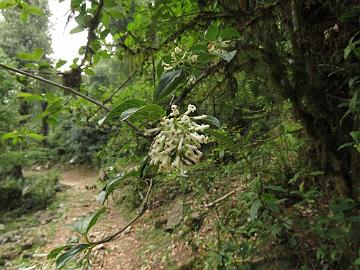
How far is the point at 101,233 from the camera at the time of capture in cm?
570

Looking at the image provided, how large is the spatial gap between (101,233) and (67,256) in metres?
5.28

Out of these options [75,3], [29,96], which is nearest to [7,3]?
[75,3]

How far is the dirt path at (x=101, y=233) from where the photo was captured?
182 inches

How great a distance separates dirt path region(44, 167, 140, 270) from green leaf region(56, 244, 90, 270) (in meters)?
1.78

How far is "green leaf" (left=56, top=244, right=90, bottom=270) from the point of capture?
2.38 ft

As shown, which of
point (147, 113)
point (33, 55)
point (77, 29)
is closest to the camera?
point (147, 113)

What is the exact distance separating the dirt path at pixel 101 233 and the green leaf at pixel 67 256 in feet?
5.83

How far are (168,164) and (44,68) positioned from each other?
98 cm

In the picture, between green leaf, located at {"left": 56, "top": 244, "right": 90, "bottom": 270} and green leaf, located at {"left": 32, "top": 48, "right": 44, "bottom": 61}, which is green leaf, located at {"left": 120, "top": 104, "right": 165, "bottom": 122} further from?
green leaf, located at {"left": 32, "top": 48, "right": 44, "bottom": 61}

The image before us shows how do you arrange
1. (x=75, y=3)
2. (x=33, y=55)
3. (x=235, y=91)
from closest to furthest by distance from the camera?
(x=33, y=55) < (x=75, y=3) < (x=235, y=91)

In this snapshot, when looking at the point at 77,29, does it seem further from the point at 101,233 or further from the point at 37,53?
the point at 101,233

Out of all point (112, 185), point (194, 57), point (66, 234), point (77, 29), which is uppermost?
point (77, 29)

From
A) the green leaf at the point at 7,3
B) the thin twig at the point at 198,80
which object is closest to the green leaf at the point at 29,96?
the green leaf at the point at 7,3

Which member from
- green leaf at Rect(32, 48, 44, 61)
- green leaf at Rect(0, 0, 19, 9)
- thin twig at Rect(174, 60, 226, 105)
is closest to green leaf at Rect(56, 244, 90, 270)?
thin twig at Rect(174, 60, 226, 105)
